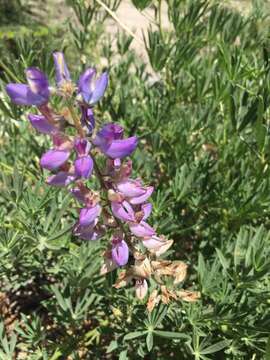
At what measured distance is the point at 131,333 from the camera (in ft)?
5.87

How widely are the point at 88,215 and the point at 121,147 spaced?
0.20 meters

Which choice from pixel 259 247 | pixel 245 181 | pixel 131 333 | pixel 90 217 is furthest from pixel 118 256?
pixel 245 181

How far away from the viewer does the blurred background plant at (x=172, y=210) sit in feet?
6.11

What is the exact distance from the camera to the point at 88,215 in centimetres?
129

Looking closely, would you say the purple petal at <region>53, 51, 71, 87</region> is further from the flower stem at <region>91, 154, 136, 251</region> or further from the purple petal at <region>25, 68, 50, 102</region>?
the flower stem at <region>91, 154, 136, 251</region>

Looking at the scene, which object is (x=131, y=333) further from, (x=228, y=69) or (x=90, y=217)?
(x=228, y=69)

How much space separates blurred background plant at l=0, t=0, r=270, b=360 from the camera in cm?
186

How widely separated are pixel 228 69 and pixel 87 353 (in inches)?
55.2

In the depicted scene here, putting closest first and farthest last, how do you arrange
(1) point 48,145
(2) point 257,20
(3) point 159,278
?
(3) point 159,278 → (1) point 48,145 → (2) point 257,20

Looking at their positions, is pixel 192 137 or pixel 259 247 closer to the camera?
pixel 259 247

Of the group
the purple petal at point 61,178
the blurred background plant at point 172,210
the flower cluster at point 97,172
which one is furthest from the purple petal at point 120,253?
the blurred background plant at point 172,210

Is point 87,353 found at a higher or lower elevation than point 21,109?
lower

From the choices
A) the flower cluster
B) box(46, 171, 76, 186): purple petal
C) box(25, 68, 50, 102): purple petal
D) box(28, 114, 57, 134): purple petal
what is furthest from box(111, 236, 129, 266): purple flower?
box(25, 68, 50, 102): purple petal

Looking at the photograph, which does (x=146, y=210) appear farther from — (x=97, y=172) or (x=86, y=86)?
(x=86, y=86)
